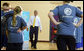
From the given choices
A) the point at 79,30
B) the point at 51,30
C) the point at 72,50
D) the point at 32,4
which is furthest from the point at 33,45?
the point at 72,50

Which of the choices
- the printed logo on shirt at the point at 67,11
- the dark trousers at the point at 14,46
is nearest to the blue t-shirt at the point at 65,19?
the printed logo on shirt at the point at 67,11

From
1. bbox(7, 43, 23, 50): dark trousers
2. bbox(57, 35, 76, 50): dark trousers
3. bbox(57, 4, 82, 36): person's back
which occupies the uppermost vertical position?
bbox(57, 4, 82, 36): person's back

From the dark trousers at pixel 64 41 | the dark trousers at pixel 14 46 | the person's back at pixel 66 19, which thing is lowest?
the dark trousers at pixel 14 46

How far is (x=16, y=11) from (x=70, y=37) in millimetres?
1356

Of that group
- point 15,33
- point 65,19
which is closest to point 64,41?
point 65,19

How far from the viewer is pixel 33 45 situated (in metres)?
8.48

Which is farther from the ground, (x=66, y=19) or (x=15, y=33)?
(x=66, y=19)

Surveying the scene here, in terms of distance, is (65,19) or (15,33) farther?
(15,33)

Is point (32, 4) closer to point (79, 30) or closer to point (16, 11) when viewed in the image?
point (79, 30)

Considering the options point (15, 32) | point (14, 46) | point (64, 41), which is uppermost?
point (15, 32)

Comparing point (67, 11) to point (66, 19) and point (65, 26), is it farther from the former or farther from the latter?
point (65, 26)

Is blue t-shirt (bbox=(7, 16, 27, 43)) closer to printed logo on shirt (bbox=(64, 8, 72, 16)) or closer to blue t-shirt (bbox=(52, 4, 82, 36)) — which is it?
blue t-shirt (bbox=(52, 4, 82, 36))

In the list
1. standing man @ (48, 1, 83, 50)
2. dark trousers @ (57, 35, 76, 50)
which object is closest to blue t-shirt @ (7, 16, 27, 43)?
standing man @ (48, 1, 83, 50)

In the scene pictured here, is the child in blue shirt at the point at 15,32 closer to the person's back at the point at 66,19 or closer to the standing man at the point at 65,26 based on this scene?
the standing man at the point at 65,26
